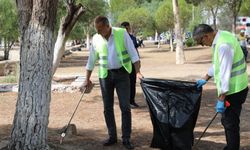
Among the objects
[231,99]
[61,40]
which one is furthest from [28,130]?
[61,40]

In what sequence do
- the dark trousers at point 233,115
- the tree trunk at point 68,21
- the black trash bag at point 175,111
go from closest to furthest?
1. the dark trousers at point 233,115
2. the black trash bag at point 175,111
3. the tree trunk at point 68,21

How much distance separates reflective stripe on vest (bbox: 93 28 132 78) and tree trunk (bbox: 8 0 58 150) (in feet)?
3.54

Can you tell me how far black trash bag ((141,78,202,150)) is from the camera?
6.04m

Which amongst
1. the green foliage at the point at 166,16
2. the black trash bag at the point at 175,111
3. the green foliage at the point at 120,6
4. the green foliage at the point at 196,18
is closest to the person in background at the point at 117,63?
the black trash bag at the point at 175,111

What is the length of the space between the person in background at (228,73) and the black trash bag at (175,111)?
41 cm

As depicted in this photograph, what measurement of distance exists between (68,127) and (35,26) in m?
2.21

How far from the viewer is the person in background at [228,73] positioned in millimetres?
5516

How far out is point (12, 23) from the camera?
2786 centimetres

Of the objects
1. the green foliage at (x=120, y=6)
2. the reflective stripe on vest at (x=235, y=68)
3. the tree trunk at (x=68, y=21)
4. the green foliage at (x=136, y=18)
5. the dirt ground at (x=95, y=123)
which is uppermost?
the green foliage at (x=120, y=6)

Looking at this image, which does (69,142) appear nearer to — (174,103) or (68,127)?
(68,127)

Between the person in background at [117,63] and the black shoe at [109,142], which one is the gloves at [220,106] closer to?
the person in background at [117,63]

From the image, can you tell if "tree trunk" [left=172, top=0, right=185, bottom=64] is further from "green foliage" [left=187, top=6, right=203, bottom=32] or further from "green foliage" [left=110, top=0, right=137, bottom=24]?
"green foliage" [left=187, top=6, right=203, bottom=32]

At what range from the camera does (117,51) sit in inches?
254

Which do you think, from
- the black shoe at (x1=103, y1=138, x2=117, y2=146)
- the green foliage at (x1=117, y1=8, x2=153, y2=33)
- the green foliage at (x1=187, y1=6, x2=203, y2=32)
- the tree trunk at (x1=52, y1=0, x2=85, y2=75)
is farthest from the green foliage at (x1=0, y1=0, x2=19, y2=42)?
the green foliage at (x1=187, y1=6, x2=203, y2=32)
